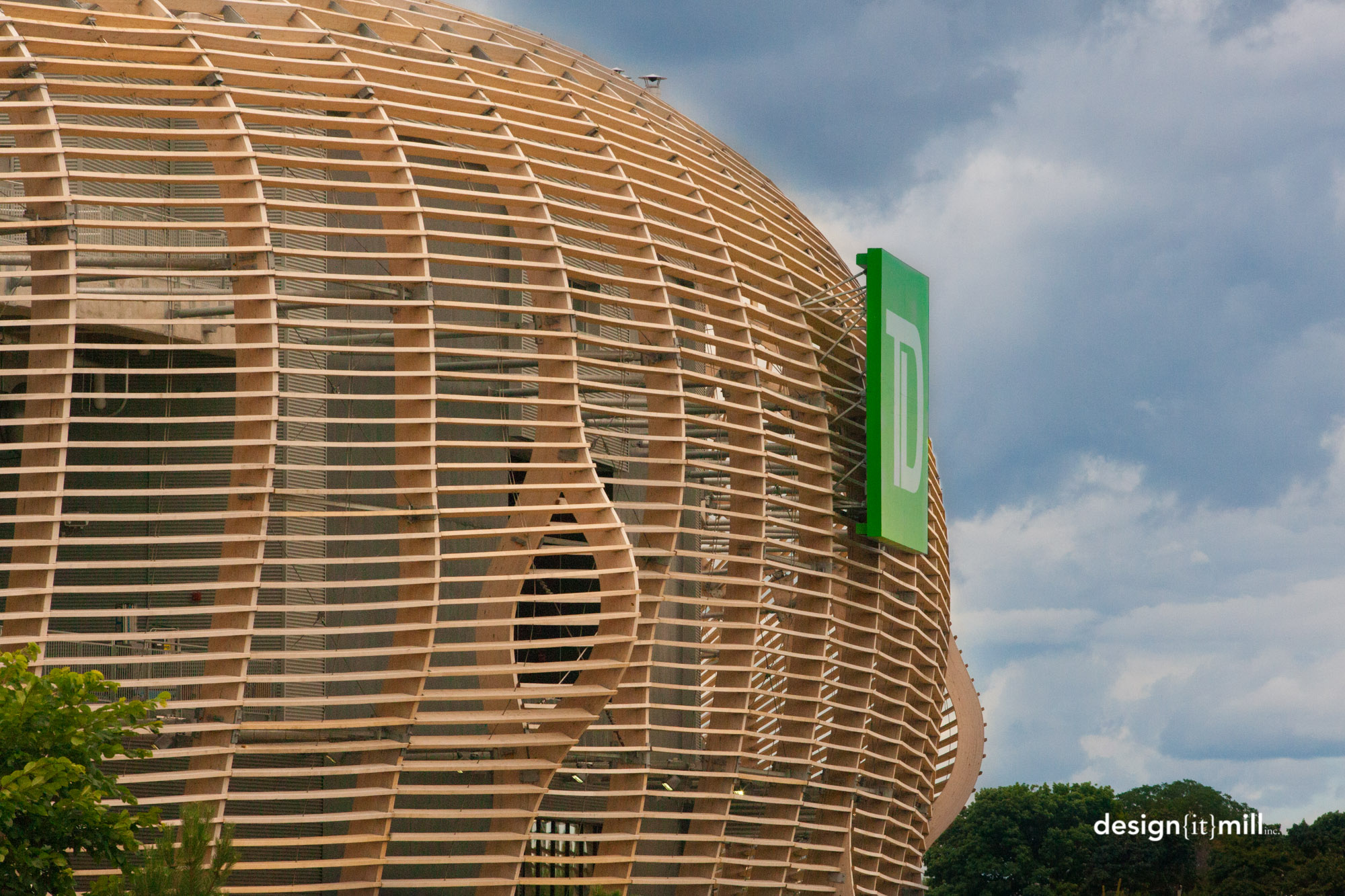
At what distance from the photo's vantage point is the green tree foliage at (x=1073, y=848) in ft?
250

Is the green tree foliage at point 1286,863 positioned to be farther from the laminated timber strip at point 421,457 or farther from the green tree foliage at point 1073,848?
the laminated timber strip at point 421,457

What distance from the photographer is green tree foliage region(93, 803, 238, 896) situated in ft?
54.4

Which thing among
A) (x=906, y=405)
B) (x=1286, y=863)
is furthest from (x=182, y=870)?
(x=1286, y=863)

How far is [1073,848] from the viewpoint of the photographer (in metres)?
81.6

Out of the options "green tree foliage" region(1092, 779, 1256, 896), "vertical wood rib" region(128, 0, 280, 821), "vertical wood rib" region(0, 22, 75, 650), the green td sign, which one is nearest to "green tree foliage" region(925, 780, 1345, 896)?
"green tree foliage" region(1092, 779, 1256, 896)

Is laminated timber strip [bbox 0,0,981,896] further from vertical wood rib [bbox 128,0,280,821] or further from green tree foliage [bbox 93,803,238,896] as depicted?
green tree foliage [bbox 93,803,238,896]

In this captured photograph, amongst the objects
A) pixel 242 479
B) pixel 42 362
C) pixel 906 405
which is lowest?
pixel 242 479

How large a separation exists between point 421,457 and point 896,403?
12.5m

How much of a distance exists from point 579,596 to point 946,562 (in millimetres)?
17927

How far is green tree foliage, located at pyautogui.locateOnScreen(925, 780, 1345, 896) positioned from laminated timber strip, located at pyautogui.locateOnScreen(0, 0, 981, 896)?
47.8m

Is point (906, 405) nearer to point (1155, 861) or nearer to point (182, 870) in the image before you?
point (182, 870)

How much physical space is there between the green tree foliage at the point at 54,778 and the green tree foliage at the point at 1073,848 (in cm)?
6388

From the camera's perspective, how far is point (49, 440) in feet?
69.7

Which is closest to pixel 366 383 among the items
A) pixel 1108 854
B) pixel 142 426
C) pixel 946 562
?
pixel 142 426
